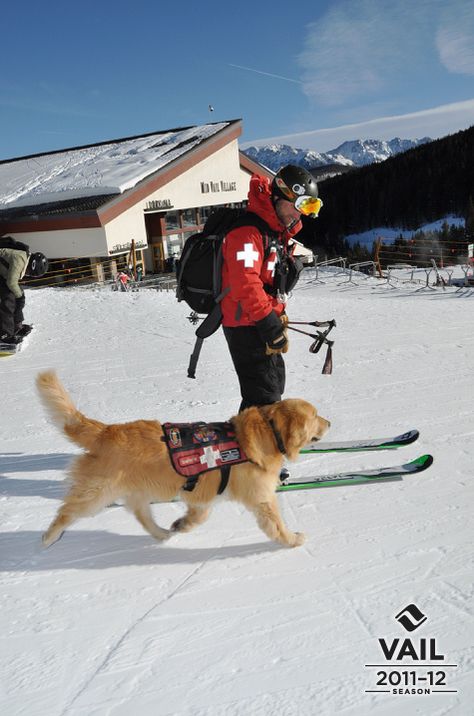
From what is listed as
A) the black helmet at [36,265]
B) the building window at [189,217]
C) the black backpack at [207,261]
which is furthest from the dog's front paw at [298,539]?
the building window at [189,217]

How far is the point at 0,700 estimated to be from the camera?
2143mm

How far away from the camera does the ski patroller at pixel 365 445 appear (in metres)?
4.35

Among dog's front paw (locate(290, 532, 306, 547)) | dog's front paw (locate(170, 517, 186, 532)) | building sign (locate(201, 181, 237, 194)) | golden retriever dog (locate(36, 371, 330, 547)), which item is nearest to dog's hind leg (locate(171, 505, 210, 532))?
dog's front paw (locate(170, 517, 186, 532))

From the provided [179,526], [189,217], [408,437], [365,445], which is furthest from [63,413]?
[189,217]

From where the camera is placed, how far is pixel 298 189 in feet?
11.1

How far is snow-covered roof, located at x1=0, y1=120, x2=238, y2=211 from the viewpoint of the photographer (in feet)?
81.6

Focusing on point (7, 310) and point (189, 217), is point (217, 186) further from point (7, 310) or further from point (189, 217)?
point (7, 310)

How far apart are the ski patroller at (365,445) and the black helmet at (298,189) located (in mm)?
1970

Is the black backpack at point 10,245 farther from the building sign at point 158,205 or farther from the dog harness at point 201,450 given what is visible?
the building sign at point 158,205

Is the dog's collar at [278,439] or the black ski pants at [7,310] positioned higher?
the black ski pants at [7,310]

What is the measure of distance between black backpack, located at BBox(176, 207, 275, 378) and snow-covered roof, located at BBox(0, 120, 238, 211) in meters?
21.4

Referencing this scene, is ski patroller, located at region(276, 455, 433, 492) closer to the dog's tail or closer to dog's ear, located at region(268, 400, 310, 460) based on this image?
dog's ear, located at region(268, 400, 310, 460)

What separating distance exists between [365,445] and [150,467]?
2164 mm

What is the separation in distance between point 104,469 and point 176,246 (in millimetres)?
27701
